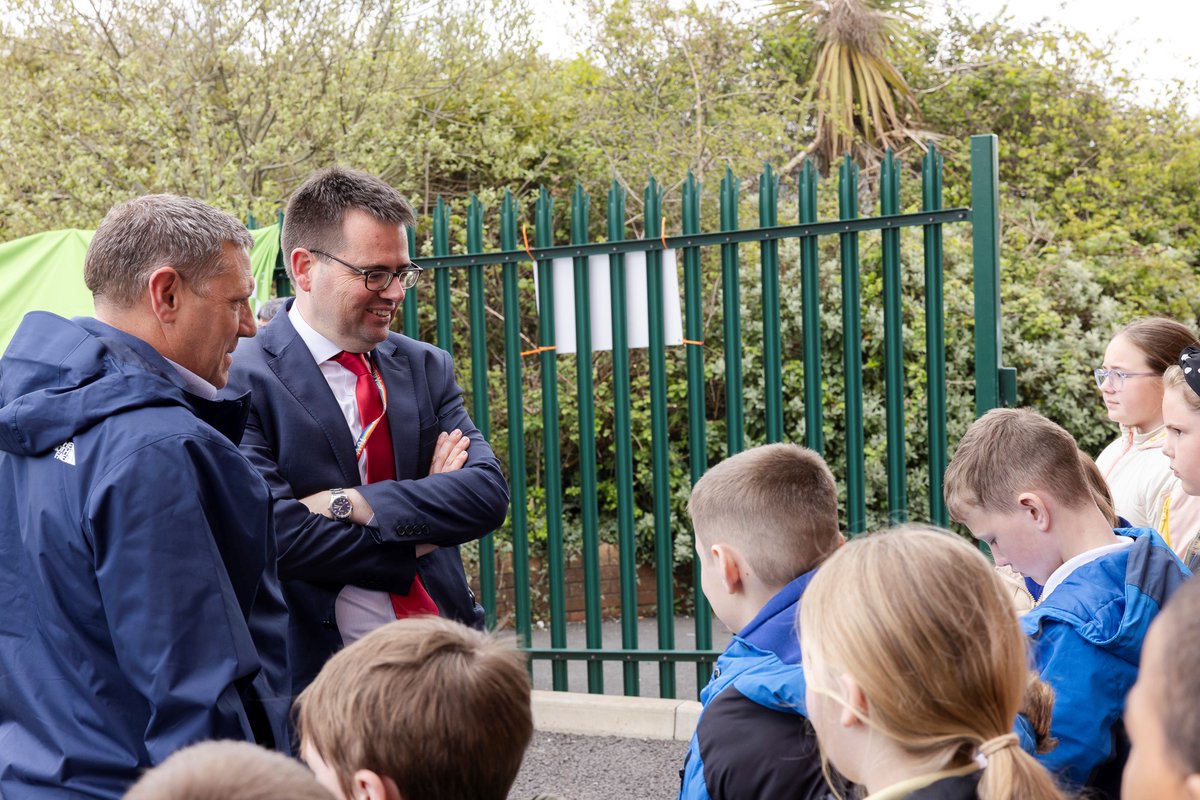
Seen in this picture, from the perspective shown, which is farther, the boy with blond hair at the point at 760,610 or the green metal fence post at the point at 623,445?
the green metal fence post at the point at 623,445

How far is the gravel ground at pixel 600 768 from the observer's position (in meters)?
4.64

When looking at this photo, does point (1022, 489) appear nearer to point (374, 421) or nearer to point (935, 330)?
point (374, 421)

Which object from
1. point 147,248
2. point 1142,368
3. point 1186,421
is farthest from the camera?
point 1142,368

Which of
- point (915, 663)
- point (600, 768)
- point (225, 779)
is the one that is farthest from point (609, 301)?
point (225, 779)

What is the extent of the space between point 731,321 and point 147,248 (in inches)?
123

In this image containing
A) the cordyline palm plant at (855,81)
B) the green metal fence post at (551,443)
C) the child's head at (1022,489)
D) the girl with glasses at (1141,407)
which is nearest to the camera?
the child's head at (1022,489)

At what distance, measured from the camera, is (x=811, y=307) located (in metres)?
4.85

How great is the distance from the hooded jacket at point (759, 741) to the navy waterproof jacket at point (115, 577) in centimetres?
80

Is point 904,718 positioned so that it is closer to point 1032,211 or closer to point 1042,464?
point 1042,464

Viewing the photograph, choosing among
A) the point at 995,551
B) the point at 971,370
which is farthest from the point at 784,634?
the point at 971,370

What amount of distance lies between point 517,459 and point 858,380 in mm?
1571

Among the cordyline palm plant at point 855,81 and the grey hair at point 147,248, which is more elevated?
the cordyline palm plant at point 855,81

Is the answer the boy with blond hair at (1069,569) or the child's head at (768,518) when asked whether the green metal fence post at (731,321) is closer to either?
the boy with blond hair at (1069,569)

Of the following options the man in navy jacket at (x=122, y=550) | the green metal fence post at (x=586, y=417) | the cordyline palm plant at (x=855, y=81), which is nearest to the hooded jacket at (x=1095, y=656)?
the man in navy jacket at (x=122, y=550)
